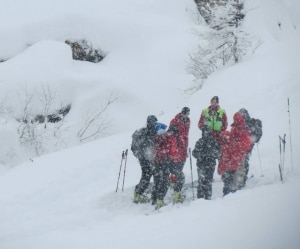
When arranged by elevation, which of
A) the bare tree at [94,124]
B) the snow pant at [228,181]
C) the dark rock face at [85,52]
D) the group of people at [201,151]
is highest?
the dark rock face at [85,52]

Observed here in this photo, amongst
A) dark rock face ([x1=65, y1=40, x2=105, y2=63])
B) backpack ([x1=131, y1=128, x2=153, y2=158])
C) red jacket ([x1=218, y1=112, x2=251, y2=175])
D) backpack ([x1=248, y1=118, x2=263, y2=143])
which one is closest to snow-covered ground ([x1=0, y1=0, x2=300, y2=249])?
dark rock face ([x1=65, y1=40, x2=105, y2=63])

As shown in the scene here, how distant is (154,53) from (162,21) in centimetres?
577

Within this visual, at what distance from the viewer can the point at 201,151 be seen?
29.4 feet

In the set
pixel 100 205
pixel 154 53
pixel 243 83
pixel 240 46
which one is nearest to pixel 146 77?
pixel 154 53

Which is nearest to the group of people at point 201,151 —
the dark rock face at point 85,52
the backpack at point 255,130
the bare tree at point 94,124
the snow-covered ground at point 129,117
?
the backpack at point 255,130

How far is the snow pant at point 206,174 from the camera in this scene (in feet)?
29.3

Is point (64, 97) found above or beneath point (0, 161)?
above

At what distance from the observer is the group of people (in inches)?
352

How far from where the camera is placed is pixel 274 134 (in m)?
12.7

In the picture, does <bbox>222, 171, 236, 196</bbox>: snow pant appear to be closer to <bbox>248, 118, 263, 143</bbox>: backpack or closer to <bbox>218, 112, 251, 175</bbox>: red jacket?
<bbox>218, 112, 251, 175</bbox>: red jacket

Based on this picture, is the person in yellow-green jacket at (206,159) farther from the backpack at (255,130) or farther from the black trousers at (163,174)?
the backpack at (255,130)

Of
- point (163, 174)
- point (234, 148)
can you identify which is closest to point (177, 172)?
point (163, 174)

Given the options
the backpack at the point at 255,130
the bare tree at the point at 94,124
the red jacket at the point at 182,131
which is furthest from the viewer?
the bare tree at the point at 94,124

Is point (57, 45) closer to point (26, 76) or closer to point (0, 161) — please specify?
point (26, 76)
